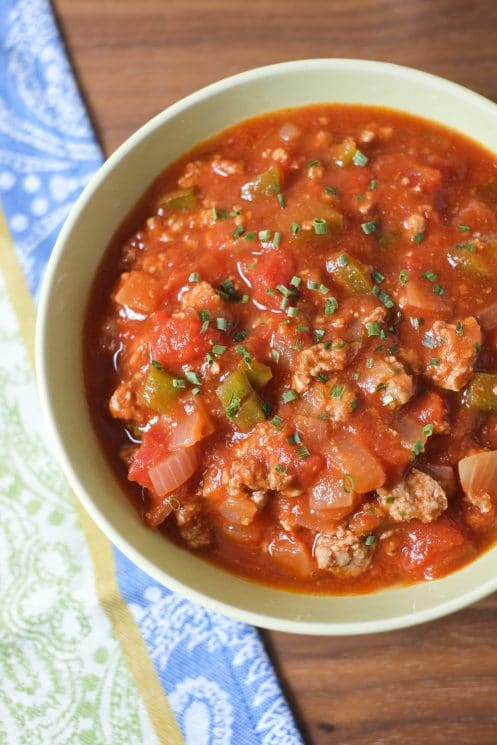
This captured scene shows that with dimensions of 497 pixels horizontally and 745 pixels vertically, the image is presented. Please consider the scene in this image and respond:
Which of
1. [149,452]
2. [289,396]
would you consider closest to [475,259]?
[289,396]

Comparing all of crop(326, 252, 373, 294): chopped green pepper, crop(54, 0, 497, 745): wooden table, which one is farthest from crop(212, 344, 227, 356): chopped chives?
crop(54, 0, 497, 745): wooden table

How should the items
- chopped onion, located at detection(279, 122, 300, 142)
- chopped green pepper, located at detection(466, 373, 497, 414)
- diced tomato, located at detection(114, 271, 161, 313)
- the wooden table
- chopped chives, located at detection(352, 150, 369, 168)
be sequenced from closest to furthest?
chopped green pepper, located at detection(466, 373, 497, 414)
diced tomato, located at detection(114, 271, 161, 313)
chopped chives, located at detection(352, 150, 369, 168)
chopped onion, located at detection(279, 122, 300, 142)
the wooden table

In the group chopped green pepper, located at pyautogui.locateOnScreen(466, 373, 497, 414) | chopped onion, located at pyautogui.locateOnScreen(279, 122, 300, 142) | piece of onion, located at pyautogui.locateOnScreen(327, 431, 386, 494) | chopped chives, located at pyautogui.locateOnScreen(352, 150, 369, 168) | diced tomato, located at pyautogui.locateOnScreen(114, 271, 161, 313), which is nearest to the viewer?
piece of onion, located at pyautogui.locateOnScreen(327, 431, 386, 494)

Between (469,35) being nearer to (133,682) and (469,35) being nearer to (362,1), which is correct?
(362,1)

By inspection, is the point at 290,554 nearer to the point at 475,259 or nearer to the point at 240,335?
the point at 240,335

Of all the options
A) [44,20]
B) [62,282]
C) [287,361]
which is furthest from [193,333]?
[44,20]

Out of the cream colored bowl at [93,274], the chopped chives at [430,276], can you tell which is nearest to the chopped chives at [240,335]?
the cream colored bowl at [93,274]

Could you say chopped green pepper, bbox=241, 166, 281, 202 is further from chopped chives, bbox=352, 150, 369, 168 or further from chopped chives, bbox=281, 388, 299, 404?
chopped chives, bbox=281, 388, 299, 404

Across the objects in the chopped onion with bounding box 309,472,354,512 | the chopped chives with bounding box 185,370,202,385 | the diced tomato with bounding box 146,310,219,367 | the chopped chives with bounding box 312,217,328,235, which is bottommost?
the chopped onion with bounding box 309,472,354,512
